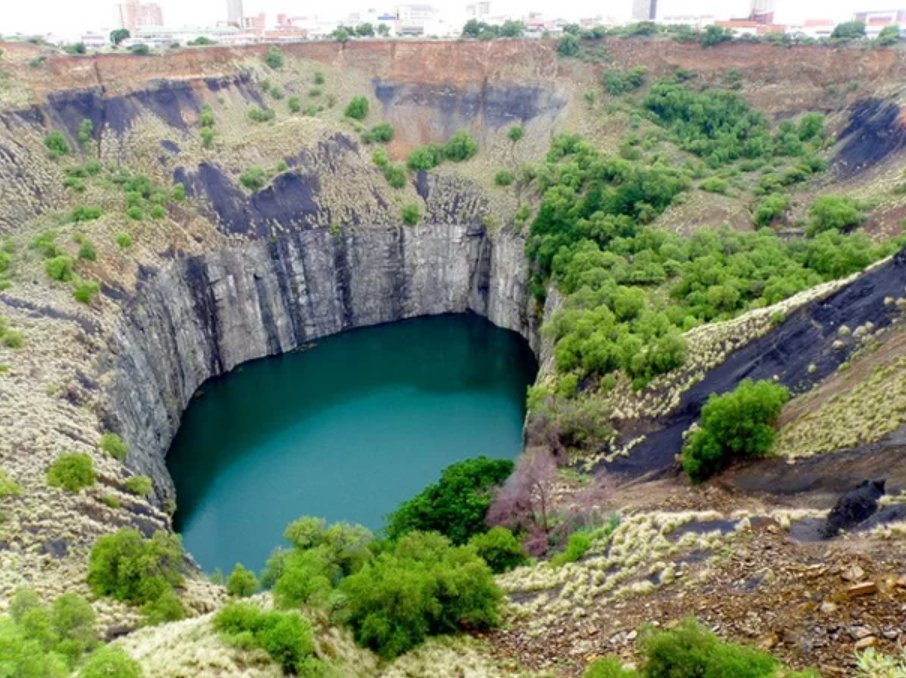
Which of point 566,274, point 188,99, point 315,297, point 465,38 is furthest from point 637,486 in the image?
point 465,38

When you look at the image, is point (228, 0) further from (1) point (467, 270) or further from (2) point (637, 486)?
(2) point (637, 486)

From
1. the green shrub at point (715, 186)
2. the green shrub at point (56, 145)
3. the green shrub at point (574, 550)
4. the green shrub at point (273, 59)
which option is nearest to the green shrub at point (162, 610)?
the green shrub at point (574, 550)

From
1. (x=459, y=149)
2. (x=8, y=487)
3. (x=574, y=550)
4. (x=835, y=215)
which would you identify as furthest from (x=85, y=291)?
(x=835, y=215)

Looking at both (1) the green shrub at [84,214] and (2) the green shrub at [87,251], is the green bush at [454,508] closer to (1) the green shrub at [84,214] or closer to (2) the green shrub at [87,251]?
(2) the green shrub at [87,251]

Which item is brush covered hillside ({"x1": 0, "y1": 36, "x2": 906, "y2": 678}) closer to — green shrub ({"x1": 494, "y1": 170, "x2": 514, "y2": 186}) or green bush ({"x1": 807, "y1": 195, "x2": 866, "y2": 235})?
green bush ({"x1": 807, "y1": 195, "x2": 866, "y2": 235})

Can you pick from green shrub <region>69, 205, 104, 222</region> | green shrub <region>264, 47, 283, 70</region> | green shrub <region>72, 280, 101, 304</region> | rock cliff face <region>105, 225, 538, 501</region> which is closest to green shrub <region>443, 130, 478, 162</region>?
rock cliff face <region>105, 225, 538, 501</region>

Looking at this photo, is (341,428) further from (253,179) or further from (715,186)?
(715,186)
